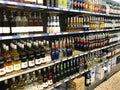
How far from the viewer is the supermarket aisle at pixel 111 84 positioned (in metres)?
3.57

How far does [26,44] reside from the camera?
2287 millimetres

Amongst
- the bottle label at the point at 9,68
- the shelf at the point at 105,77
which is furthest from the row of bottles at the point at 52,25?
the shelf at the point at 105,77

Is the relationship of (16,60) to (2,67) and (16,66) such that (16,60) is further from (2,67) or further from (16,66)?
(2,67)

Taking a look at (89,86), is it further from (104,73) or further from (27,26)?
(27,26)

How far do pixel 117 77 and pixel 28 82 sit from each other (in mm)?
A: 2738

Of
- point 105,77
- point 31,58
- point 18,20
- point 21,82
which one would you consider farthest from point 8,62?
point 105,77

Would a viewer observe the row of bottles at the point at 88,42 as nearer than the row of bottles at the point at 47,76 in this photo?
No

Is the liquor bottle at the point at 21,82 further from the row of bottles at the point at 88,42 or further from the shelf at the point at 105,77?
the shelf at the point at 105,77

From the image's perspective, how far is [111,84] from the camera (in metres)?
3.77

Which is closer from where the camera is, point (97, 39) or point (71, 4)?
point (71, 4)

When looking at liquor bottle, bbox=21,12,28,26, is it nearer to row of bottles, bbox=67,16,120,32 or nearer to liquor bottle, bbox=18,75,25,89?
liquor bottle, bbox=18,75,25,89

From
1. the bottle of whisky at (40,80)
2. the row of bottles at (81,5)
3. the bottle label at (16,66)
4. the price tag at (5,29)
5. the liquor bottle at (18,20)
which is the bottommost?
the bottle of whisky at (40,80)

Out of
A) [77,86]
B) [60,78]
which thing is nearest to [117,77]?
[77,86]

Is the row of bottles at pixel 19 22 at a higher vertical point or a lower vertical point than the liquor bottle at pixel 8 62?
higher
